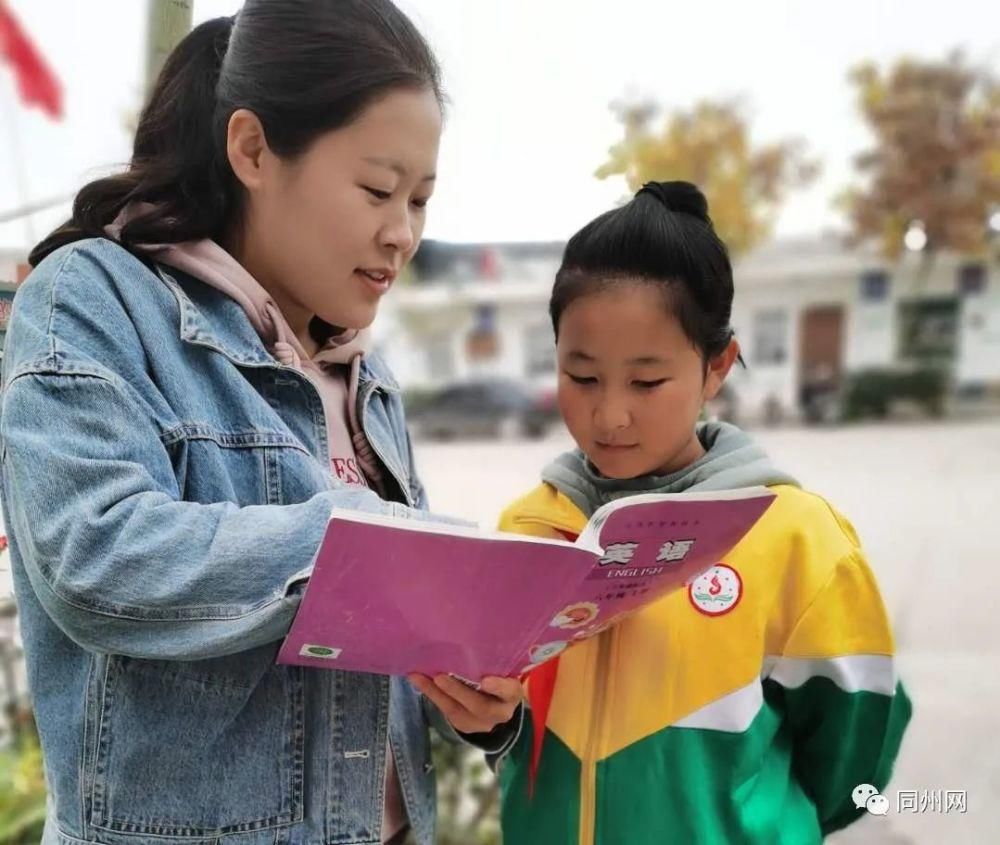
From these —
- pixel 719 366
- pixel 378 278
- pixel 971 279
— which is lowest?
pixel 971 279

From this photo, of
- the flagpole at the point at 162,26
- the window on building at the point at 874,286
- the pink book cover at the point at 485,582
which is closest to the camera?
the pink book cover at the point at 485,582

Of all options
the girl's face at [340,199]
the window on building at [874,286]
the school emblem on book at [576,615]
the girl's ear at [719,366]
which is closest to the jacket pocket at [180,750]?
the school emblem on book at [576,615]

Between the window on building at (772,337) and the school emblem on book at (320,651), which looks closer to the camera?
the school emblem on book at (320,651)

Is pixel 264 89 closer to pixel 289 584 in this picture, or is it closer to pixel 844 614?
pixel 289 584

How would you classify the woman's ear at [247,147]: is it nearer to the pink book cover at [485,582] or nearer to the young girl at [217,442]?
the young girl at [217,442]

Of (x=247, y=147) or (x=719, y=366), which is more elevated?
(x=247, y=147)

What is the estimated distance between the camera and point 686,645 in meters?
1.03

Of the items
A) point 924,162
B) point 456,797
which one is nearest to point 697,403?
point 456,797

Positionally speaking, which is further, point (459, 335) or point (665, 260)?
point (459, 335)

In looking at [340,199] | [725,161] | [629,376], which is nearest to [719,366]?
[629,376]

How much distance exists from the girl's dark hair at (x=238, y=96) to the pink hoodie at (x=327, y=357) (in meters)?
0.02

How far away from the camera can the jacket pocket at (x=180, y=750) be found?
2.58ft

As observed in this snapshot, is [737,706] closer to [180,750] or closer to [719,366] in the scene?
[719,366]

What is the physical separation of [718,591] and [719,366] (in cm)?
29
